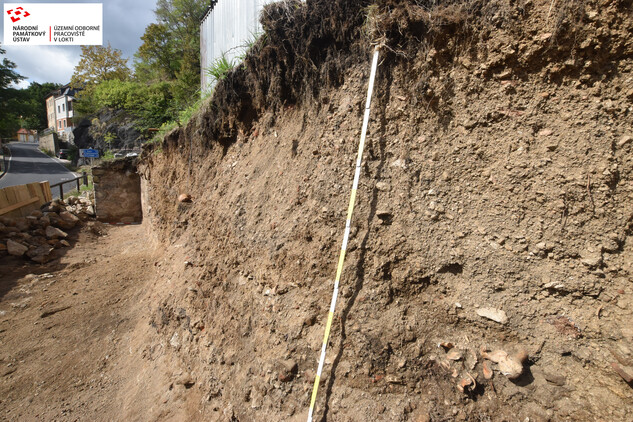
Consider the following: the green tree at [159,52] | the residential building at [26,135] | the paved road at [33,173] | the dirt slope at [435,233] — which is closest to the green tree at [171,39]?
the green tree at [159,52]

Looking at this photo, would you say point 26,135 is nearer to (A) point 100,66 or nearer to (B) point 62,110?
(B) point 62,110

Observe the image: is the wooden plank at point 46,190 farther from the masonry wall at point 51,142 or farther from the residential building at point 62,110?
the masonry wall at point 51,142

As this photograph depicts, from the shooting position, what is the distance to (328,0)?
10.9ft

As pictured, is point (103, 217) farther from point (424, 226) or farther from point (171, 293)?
point (424, 226)

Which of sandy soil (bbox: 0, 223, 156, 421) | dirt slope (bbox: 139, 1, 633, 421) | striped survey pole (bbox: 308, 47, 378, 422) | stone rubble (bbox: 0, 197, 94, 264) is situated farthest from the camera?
stone rubble (bbox: 0, 197, 94, 264)

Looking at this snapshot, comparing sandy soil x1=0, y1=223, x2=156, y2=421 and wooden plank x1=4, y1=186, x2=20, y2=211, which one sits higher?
wooden plank x1=4, y1=186, x2=20, y2=211

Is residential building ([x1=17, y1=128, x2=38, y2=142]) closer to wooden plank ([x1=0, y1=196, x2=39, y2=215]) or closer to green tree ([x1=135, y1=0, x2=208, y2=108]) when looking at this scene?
green tree ([x1=135, y1=0, x2=208, y2=108])

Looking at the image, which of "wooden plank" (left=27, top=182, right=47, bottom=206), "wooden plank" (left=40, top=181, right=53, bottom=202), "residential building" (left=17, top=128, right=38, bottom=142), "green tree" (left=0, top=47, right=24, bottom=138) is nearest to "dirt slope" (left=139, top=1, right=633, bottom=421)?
"wooden plank" (left=27, top=182, right=47, bottom=206)

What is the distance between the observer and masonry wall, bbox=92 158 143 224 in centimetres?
1048

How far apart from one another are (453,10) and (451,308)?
2343 millimetres

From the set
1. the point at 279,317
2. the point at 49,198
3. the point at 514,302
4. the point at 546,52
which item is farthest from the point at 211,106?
the point at 49,198

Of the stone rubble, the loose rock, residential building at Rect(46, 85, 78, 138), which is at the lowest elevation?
the stone rubble

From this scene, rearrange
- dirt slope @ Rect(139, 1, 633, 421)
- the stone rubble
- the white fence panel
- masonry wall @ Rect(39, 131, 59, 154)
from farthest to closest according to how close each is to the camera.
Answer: masonry wall @ Rect(39, 131, 59, 154) → the stone rubble → the white fence panel → dirt slope @ Rect(139, 1, 633, 421)

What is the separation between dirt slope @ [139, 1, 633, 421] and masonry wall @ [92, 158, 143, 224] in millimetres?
9069
